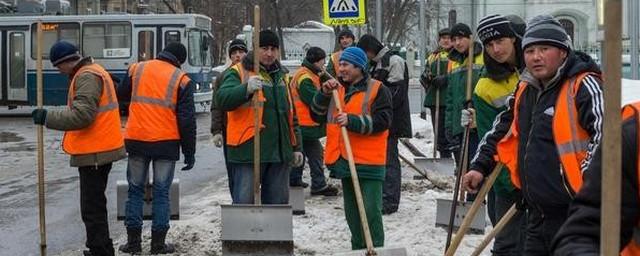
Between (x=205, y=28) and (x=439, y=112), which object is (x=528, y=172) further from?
(x=205, y=28)

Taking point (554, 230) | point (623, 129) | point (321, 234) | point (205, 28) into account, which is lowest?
point (321, 234)

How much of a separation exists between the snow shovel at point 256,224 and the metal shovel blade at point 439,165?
4534 mm

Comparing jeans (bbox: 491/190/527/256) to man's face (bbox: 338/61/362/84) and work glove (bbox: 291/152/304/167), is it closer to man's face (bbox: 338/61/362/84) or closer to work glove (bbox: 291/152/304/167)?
man's face (bbox: 338/61/362/84)

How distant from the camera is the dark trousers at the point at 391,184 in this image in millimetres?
9047

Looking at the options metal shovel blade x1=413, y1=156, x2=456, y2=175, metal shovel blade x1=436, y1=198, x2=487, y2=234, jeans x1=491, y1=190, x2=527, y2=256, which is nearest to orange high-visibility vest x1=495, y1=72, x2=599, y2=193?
jeans x1=491, y1=190, x2=527, y2=256

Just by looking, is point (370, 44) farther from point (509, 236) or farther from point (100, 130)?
point (509, 236)

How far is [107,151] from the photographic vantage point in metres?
6.81

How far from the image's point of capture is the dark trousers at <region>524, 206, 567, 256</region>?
4133mm

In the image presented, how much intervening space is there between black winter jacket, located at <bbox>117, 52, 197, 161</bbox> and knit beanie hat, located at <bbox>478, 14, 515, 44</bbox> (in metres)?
2.64

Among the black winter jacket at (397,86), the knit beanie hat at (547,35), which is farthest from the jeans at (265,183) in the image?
the knit beanie hat at (547,35)

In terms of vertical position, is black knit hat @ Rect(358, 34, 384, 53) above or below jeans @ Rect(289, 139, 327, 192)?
above

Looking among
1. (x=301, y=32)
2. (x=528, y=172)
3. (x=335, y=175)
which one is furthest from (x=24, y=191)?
(x=301, y=32)

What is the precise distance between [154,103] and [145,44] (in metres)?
19.1

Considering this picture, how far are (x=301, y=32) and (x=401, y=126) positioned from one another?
99.7 feet
